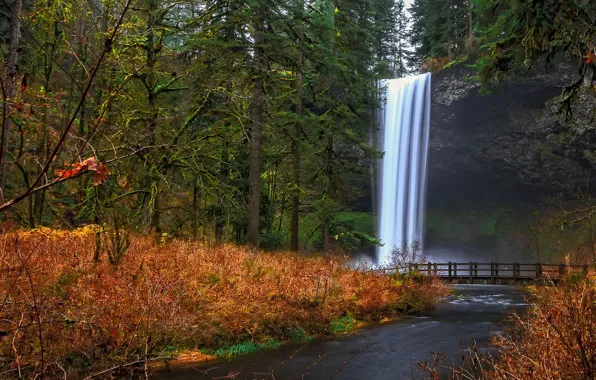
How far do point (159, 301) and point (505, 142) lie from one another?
34933 mm

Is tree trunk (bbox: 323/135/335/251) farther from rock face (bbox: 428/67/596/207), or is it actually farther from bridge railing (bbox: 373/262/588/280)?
rock face (bbox: 428/67/596/207)

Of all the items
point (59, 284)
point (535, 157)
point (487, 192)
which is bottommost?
point (59, 284)

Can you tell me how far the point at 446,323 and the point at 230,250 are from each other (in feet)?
21.7

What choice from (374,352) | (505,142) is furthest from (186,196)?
(505,142)

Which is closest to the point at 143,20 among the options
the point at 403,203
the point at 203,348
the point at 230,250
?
the point at 230,250

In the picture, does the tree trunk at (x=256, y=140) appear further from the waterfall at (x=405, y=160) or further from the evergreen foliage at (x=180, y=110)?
the waterfall at (x=405, y=160)

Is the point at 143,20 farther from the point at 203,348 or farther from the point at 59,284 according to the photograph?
the point at 203,348

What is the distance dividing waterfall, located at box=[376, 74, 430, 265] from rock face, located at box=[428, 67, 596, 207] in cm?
118

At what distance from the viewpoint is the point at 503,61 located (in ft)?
29.6

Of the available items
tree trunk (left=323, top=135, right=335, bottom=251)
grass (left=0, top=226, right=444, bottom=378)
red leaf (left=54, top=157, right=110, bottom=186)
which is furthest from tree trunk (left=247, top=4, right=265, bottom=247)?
red leaf (left=54, top=157, right=110, bottom=186)

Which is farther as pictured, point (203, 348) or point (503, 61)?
point (503, 61)

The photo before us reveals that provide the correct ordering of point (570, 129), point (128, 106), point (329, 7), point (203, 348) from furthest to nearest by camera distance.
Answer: point (570, 129), point (329, 7), point (128, 106), point (203, 348)

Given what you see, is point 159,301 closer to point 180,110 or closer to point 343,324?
point 343,324

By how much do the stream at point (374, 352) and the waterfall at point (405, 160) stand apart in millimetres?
A: 22835
